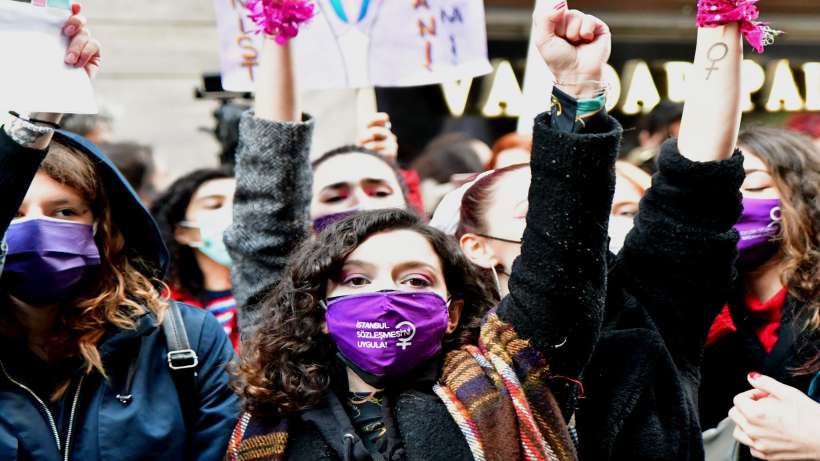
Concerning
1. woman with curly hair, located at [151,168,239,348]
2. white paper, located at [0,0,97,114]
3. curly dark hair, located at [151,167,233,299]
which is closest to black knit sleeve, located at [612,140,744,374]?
white paper, located at [0,0,97,114]

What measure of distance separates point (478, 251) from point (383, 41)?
1.25 meters

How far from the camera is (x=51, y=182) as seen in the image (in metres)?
2.85

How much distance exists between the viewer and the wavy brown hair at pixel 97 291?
280cm

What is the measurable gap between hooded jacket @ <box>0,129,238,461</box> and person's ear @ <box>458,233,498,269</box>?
2.41 feet

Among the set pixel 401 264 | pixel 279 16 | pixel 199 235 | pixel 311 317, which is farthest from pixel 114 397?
pixel 199 235

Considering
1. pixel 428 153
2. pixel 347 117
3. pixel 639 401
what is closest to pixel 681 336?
pixel 639 401

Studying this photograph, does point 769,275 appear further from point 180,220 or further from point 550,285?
point 180,220

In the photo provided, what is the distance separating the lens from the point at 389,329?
259 centimetres

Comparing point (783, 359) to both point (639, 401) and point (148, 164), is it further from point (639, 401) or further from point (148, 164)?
point (148, 164)

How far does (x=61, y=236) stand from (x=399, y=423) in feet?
3.10

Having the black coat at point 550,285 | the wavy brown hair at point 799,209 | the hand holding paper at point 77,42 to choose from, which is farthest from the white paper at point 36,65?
the wavy brown hair at point 799,209

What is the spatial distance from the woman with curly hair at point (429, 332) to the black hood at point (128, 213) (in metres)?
0.33

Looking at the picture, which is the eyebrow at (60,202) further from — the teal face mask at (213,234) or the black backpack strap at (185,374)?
the teal face mask at (213,234)

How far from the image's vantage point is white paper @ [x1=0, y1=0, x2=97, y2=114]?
2404mm
